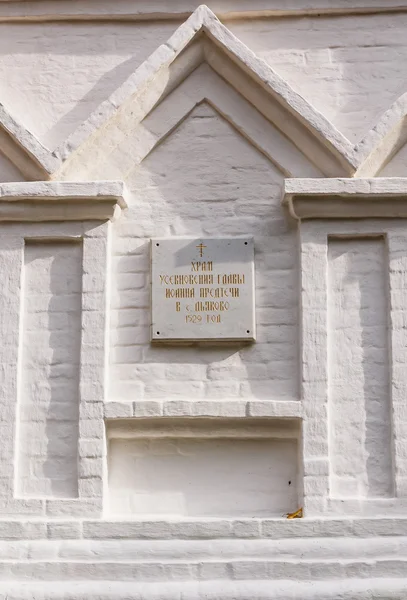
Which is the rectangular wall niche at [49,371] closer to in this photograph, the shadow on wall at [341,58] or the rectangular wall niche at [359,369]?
the rectangular wall niche at [359,369]

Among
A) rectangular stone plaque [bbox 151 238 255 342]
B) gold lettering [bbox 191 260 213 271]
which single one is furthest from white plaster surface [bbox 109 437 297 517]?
gold lettering [bbox 191 260 213 271]

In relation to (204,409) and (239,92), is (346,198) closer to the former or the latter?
(239,92)

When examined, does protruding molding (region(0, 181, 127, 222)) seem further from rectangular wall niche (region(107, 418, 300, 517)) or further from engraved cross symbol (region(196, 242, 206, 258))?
rectangular wall niche (region(107, 418, 300, 517))

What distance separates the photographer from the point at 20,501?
5.66 meters

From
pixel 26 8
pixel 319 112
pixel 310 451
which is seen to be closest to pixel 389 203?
pixel 319 112

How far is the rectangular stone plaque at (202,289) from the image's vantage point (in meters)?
5.87

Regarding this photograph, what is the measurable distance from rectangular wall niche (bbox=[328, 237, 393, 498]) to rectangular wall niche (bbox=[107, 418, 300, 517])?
27cm

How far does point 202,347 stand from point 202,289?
0.33 meters

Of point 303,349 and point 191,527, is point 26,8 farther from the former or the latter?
point 191,527

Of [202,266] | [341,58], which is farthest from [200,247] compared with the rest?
[341,58]

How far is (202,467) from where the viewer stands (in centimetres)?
580

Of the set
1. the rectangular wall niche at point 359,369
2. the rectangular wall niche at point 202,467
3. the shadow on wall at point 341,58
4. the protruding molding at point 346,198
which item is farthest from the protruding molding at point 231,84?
the rectangular wall niche at point 202,467

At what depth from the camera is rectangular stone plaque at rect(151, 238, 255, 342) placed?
5.87 m

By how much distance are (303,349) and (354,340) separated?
293 millimetres
